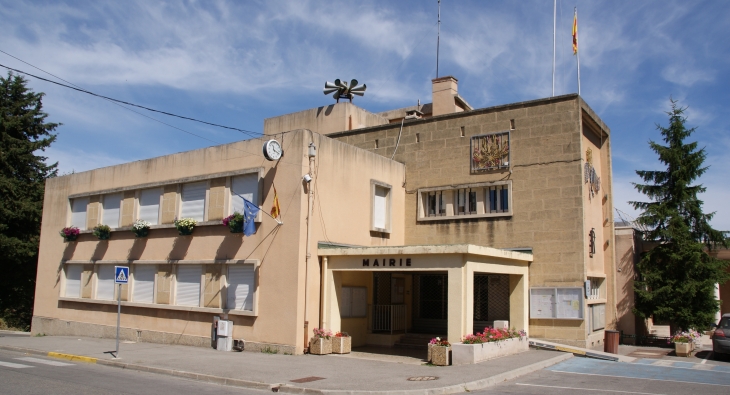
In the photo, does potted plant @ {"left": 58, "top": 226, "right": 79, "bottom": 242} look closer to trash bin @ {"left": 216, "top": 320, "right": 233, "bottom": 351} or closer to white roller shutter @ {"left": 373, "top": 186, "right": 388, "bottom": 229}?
trash bin @ {"left": 216, "top": 320, "right": 233, "bottom": 351}

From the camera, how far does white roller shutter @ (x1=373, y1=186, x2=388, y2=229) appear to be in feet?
70.6

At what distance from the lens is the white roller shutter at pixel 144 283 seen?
870 inches

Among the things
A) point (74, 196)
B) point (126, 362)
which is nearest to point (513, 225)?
point (126, 362)

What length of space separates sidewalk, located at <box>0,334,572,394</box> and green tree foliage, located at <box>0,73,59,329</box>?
1603cm

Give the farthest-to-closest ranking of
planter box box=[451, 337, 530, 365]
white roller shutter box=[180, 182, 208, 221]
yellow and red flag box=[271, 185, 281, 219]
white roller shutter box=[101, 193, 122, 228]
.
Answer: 1. white roller shutter box=[101, 193, 122, 228]
2. white roller shutter box=[180, 182, 208, 221]
3. yellow and red flag box=[271, 185, 281, 219]
4. planter box box=[451, 337, 530, 365]

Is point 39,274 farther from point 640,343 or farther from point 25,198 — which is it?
point 640,343

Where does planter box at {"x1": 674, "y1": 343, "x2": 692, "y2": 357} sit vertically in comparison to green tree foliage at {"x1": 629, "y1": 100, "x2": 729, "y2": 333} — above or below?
below

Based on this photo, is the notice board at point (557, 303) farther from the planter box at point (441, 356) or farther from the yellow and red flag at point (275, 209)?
the yellow and red flag at point (275, 209)

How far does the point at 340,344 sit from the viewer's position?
17703mm

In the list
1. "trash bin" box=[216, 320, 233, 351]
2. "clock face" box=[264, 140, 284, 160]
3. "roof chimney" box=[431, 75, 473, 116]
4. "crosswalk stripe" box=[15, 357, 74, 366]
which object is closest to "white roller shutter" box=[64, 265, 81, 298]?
"crosswalk stripe" box=[15, 357, 74, 366]

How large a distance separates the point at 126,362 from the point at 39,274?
1405 centimetres

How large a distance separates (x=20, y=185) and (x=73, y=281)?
12.5 meters

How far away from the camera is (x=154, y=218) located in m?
22.5

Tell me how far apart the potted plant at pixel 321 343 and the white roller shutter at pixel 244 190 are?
4.53 meters
